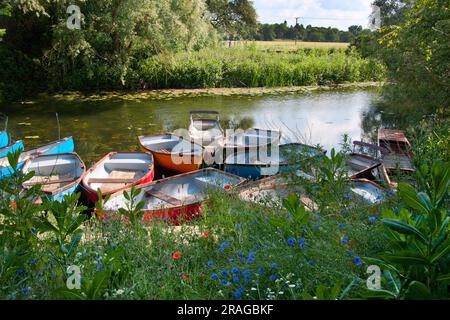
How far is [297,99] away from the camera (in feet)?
62.3

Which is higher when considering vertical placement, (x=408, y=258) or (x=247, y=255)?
(x=408, y=258)

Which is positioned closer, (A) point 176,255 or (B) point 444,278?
(B) point 444,278

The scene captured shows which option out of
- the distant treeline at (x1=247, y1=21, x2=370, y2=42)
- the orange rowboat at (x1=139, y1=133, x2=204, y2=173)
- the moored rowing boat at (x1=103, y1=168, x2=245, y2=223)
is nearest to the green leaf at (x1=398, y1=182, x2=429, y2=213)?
the moored rowing boat at (x1=103, y1=168, x2=245, y2=223)

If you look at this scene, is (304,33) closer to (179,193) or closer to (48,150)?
(48,150)

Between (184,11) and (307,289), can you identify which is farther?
(184,11)

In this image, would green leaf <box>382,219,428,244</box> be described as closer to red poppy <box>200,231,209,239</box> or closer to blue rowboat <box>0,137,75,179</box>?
red poppy <box>200,231,209,239</box>

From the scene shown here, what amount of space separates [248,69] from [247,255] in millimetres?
19437

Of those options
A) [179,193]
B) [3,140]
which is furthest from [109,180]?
[3,140]

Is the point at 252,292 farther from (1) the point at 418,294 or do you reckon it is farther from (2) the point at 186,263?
(1) the point at 418,294

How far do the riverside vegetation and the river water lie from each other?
25.8ft

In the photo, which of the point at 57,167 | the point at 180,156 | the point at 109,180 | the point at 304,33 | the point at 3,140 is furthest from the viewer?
the point at 304,33

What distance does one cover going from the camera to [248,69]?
2156 cm
